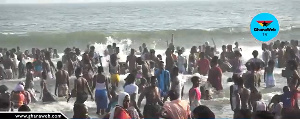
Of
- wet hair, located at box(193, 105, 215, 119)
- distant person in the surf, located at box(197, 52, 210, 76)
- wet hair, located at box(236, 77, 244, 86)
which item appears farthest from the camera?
distant person in the surf, located at box(197, 52, 210, 76)

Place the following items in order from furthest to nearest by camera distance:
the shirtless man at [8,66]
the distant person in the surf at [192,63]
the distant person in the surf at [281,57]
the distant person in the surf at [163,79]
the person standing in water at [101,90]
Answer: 1. the distant person in the surf at [281,57]
2. the distant person in the surf at [192,63]
3. the shirtless man at [8,66]
4. the distant person in the surf at [163,79]
5. the person standing in water at [101,90]

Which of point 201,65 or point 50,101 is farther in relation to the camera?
point 201,65

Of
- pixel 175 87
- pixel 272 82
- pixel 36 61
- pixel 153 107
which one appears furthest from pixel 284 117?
pixel 36 61

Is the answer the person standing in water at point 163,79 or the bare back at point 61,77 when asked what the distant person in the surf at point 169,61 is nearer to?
the person standing in water at point 163,79

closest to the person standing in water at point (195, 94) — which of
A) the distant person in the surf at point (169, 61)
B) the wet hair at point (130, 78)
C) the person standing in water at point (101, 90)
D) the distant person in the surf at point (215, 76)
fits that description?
the wet hair at point (130, 78)

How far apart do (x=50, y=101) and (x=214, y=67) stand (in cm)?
465

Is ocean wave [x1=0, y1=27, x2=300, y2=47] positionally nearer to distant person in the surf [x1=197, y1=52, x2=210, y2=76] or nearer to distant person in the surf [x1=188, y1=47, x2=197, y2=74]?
distant person in the surf [x1=188, y1=47, x2=197, y2=74]

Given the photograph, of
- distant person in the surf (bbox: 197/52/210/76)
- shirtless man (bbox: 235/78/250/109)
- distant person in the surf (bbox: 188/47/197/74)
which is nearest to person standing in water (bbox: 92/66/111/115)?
shirtless man (bbox: 235/78/250/109)

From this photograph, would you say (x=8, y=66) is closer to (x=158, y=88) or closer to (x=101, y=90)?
(x=101, y=90)

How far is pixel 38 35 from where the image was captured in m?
44.6

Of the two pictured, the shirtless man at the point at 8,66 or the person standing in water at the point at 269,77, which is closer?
the person standing in water at the point at 269,77

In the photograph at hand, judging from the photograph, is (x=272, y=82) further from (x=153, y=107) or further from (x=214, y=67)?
(x=153, y=107)

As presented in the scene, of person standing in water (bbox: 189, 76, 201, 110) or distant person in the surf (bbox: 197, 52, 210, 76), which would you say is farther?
distant person in the surf (bbox: 197, 52, 210, 76)

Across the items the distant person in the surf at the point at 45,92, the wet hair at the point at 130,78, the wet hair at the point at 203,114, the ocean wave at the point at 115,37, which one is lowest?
the distant person in the surf at the point at 45,92
